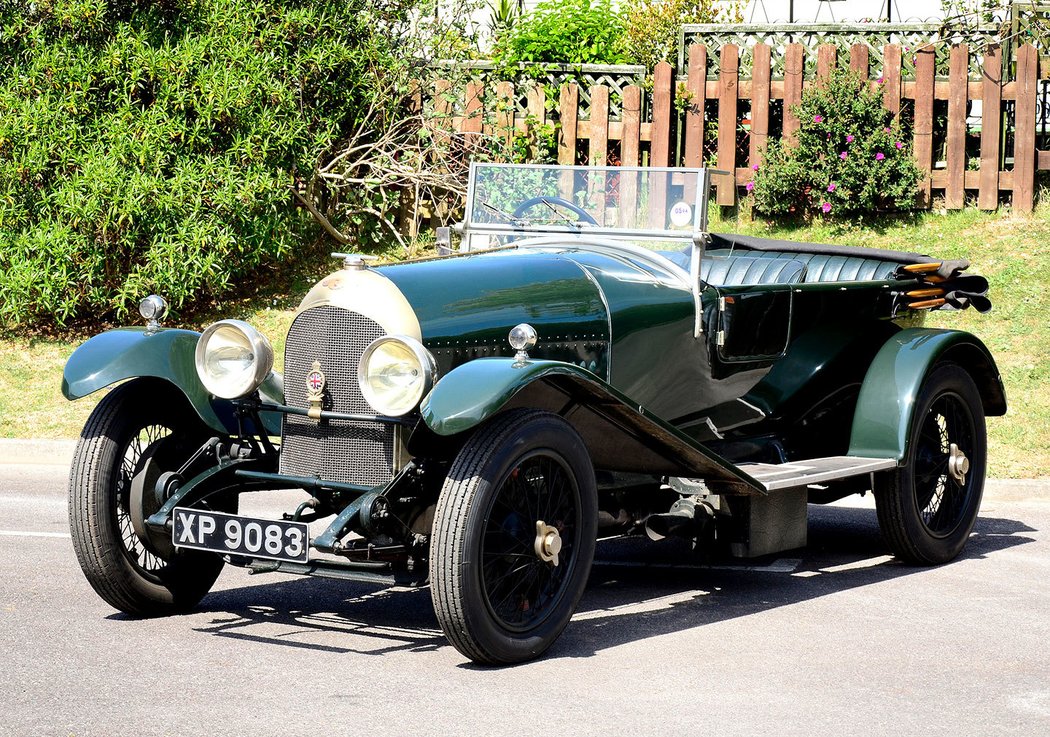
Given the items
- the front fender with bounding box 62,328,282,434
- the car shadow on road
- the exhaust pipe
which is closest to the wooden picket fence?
the car shadow on road

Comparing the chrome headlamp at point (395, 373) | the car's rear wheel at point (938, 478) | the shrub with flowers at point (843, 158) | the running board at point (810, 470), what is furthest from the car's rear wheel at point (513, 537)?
the shrub with flowers at point (843, 158)

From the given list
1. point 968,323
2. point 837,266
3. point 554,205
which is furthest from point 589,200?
point 968,323

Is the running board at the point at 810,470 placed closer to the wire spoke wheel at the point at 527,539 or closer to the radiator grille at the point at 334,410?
the wire spoke wheel at the point at 527,539

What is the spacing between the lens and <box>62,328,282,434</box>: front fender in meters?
5.43

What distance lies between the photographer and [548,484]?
4.95m

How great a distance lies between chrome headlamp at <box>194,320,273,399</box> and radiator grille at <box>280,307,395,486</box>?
11cm

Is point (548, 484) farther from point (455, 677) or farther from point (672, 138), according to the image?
point (672, 138)

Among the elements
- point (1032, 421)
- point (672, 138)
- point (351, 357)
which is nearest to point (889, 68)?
point (672, 138)

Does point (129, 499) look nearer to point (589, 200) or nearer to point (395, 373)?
point (395, 373)

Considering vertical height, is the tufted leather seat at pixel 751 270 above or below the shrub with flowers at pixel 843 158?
below

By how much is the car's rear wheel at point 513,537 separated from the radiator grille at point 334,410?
515 millimetres

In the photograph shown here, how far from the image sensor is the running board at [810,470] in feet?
19.2

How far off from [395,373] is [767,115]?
351 inches

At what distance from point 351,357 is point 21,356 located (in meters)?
7.56
